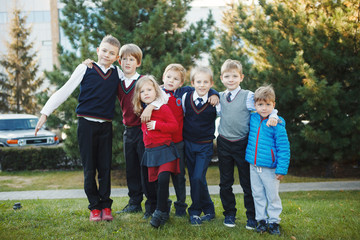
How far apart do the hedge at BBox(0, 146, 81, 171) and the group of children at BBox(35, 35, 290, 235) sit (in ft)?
23.9

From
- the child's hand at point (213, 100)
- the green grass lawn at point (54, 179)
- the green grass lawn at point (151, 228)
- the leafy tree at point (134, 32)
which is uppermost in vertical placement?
the leafy tree at point (134, 32)

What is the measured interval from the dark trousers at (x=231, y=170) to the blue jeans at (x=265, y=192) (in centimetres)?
11

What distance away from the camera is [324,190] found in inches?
250

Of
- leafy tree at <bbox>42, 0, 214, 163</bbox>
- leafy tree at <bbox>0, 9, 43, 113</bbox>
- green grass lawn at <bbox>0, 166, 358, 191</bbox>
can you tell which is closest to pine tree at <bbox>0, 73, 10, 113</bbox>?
leafy tree at <bbox>0, 9, 43, 113</bbox>

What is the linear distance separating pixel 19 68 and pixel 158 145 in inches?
812

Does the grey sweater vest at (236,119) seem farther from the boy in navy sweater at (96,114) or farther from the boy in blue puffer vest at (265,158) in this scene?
the boy in navy sweater at (96,114)

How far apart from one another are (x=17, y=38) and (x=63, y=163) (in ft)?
45.5

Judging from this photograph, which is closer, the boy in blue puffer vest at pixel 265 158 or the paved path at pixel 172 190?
the boy in blue puffer vest at pixel 265 158

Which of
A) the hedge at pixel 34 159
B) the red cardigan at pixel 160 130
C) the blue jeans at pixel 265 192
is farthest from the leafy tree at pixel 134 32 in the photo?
the blue jeans at pixel 265 192

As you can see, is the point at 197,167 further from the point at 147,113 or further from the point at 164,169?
the point at 147,113

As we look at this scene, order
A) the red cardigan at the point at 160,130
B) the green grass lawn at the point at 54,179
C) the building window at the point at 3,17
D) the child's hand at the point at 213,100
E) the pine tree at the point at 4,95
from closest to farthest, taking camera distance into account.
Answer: the red cardigan at the point at 160,130 < the child's hand at the point at 213,100 < the green grass lawn at the point at 54,179 < the pine tree at the point at 4,95 < the building window at the point at 3,17

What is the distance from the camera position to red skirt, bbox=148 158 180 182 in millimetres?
3205

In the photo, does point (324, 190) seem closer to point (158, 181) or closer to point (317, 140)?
point (317, 140)

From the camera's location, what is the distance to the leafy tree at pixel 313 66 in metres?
6.47
